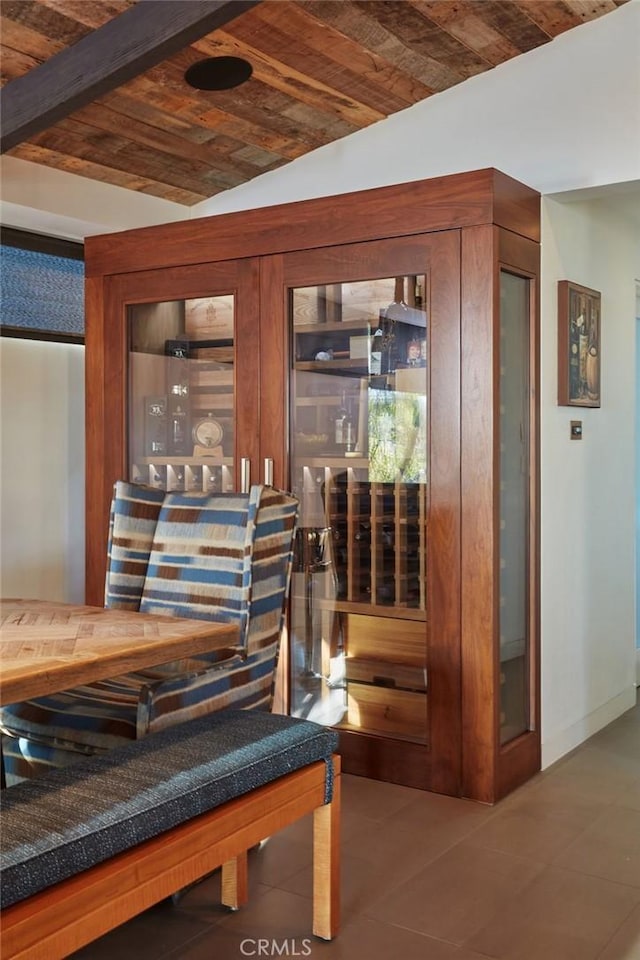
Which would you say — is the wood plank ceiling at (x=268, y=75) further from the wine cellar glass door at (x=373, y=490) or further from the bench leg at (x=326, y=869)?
the bench leg at (x=326, y=869)

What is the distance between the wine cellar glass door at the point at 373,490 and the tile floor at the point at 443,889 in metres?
0.31

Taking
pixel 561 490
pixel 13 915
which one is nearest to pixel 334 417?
pixel 561 490

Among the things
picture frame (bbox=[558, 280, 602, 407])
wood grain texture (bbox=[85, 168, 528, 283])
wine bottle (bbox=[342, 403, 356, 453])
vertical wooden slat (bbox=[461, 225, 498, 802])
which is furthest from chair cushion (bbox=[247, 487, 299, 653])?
picture frame (bbox=[558, 280, 602, 407])

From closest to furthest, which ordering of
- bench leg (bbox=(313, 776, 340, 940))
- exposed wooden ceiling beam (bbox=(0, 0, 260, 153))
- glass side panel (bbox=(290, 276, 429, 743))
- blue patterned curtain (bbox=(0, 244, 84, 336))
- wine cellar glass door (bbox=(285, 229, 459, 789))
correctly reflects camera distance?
bench leg (bbox=(313, 776, 340, 940))
exposed wooden ceiling beam (bbox=(0, 0, 260, 153))
wine cellar glass door (bbox=(285, 229, 459, 789))
glass side panel (bbox=(290, 276, 429, 743))
blue patterned curtain (bbox=(0, 244, 84, 336))

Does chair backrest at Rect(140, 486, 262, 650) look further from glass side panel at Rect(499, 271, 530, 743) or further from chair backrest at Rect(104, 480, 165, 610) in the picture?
glass side panel at Rect(499, 271, 530, 743)

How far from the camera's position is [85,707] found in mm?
2523

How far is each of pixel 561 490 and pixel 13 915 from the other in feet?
8.53

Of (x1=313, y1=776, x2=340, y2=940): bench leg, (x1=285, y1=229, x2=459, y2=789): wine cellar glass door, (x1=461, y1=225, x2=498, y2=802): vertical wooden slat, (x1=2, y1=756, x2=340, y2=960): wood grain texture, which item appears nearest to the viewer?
(x1=2, y1=756, x2=340, y2=960): wood grain texture

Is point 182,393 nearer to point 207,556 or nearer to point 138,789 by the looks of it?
point 207,556

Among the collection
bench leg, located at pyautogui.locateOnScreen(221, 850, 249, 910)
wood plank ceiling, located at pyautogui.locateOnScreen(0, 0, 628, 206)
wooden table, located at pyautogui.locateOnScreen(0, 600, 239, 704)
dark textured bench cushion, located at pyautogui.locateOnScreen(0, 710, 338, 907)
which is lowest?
bench leg, located at pyautogui.locateOnScreen(221, 850, 249, 910)

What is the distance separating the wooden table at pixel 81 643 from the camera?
Answer: 1619mm

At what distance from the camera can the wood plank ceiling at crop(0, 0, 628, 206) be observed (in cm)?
316

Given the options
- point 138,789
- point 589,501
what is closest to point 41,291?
point 589,501

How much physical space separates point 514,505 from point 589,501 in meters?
0.67
